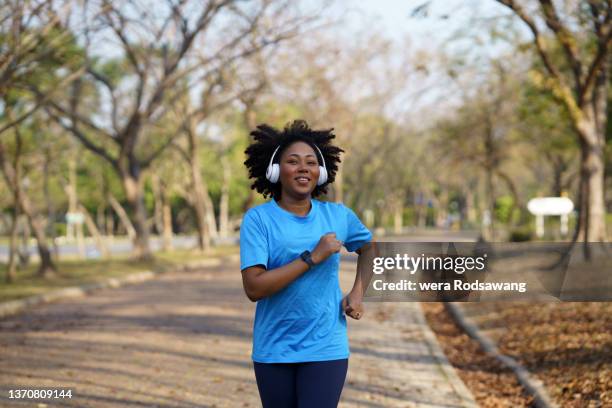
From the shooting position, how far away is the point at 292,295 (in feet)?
12.2

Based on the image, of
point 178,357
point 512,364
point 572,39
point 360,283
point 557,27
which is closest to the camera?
point 360,283

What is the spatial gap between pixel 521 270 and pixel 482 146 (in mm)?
39533

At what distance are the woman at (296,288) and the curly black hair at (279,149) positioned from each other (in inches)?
2.6

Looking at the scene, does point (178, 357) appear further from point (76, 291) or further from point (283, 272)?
point (76, 291)

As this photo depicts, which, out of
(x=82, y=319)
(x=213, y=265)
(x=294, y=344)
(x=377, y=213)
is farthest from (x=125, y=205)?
(x=294, y=344)

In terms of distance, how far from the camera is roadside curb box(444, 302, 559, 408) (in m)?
7.85

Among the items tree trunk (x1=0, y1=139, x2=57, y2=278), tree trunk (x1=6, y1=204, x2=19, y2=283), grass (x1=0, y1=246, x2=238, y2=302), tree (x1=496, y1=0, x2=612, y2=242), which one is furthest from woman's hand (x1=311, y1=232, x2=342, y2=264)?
tree trunk (x1=0, y1=139, x2=57, y2=278)

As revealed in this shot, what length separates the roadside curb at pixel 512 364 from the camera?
7848 millimetres

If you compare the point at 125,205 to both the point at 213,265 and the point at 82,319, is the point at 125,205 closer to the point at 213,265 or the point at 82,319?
the point at 213,265

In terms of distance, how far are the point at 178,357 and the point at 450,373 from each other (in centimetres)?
303

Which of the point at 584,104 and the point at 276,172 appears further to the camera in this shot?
the point at 584,104

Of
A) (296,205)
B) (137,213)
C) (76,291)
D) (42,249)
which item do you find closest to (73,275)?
(42,249)

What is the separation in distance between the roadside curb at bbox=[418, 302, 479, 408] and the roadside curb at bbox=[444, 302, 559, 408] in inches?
21.1

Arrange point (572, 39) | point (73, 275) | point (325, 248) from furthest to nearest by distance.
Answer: point (73, 275) < point (572, 39) < point (325, 248)
